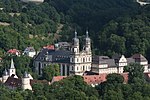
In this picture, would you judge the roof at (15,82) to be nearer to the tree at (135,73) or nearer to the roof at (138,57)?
the tree at (135,73)

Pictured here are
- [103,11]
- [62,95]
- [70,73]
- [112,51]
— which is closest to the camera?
[62,95]

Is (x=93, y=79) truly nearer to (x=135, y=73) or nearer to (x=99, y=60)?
(x=135, y=73)

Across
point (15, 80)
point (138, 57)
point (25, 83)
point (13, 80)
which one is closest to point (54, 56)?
point (138, 57)

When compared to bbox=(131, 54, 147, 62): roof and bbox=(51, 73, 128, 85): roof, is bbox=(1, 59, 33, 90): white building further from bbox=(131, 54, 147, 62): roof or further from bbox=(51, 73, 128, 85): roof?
bbox=(131, 54, 147, 62): roof

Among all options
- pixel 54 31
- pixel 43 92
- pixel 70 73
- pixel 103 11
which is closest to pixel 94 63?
pixel 70 73

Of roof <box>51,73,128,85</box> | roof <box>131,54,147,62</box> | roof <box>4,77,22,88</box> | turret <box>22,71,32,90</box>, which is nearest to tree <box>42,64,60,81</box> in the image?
roof <box>51,73,128,85</box>

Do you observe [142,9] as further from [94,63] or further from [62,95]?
[62,95]

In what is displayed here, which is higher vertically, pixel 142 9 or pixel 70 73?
pixel 142 9

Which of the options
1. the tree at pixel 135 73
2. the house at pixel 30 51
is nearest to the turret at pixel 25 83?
the tree at pixel 135 73
